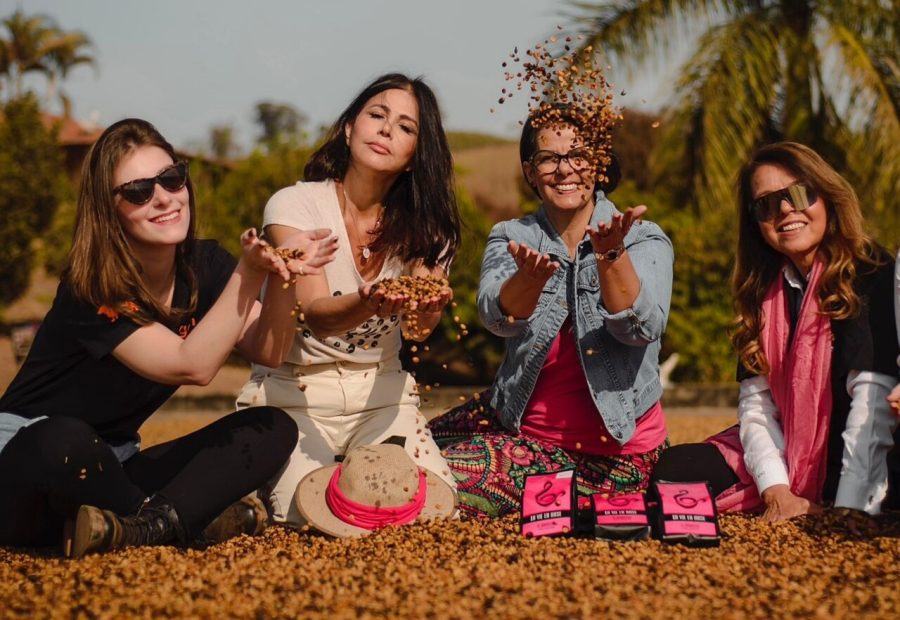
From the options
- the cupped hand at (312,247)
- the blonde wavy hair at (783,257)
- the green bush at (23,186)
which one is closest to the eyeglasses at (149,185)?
the cupped hand at (312,247)

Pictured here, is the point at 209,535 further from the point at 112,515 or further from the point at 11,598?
the point at 11,598

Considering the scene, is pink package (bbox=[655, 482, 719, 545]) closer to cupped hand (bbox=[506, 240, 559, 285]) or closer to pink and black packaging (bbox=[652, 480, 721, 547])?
pink and black packaging (bbox=[652, 480, 721, 547])

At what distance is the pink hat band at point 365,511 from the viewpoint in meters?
3.85

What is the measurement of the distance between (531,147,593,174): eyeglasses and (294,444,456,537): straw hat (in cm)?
138

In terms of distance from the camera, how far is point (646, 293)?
13.4 ft

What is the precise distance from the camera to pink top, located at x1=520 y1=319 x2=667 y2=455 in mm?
4383

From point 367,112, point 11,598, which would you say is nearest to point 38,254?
point 367,112

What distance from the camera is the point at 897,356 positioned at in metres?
3.91

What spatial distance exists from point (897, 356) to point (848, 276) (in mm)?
384

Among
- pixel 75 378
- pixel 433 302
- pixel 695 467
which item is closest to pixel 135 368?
pixel 75 378

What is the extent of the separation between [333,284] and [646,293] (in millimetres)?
1328

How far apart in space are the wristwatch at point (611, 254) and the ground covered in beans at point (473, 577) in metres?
1.08

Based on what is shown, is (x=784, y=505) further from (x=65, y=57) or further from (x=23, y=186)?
(x=65, y=57)

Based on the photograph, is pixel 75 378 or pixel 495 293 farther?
pixel 495 293
